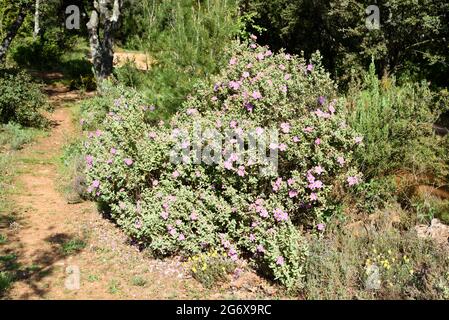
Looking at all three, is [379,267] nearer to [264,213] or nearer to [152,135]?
[264,213]

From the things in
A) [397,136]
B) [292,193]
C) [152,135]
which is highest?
[397,136]

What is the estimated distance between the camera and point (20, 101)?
11.1 metres

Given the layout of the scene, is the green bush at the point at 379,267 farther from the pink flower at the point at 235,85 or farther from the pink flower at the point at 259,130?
the pink flower at the point at 235,85

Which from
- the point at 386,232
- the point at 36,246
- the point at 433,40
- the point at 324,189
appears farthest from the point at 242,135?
the point at 433,40

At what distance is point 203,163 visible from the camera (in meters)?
5.46

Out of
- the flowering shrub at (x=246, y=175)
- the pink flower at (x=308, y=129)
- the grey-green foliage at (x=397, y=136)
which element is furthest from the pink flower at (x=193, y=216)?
the grey-green foliage at (x=397, y=136)

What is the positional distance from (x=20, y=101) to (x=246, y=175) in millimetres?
8122

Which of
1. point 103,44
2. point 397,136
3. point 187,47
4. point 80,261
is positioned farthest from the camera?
point 103,44

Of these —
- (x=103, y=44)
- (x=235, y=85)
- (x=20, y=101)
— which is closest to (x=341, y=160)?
(x=235, y=85)

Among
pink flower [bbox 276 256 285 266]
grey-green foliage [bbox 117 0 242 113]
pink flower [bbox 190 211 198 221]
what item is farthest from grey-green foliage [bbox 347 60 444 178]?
grey-green foliage [bbox 117 0 242 113]

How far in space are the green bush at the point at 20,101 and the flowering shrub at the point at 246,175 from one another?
19.5 ft

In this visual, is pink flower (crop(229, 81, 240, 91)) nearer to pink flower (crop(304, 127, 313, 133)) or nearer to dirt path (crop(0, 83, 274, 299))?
pink flower (crop(304, 127, 313, 133))
